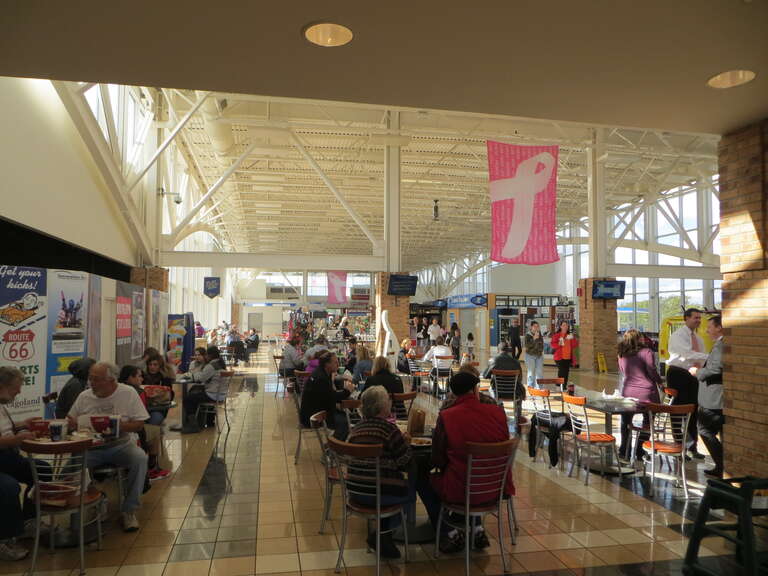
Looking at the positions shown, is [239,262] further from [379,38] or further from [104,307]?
[379,38]

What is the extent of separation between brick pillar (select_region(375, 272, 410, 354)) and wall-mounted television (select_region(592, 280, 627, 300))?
5223 mm

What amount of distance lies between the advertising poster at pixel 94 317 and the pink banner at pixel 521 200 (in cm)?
590

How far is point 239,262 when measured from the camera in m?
13.2

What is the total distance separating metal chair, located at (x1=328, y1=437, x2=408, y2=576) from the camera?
3.14m

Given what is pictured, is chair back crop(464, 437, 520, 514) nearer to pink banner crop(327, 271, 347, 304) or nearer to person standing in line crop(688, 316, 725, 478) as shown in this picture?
person standing in line crop(688, 316, 725, 478)

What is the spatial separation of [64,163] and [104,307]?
239cm

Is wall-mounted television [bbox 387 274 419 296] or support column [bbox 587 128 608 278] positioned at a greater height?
support column [bbox 587 128 608 278]

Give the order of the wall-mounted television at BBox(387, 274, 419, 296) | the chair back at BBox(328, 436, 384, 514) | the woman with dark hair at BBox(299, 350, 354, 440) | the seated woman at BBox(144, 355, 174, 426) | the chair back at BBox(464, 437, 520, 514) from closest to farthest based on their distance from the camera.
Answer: the chair back at BBox(328, 436, 384, 514)
the chair back at BBox(464, 437, 520, 514)
the woman with dark hair at BBox(299, 350, 354, 440)
the seated woman at BBox(144, 355, 174, 426)
the wall-mounted television at BBox(387, 274, 419, 296)

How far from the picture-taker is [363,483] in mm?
3406

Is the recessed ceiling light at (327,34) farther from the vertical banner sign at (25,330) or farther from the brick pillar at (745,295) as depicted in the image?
the vertical banner sign at (25,330)

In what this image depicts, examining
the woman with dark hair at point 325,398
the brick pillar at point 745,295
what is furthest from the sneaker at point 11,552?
the brick pillar at point 745,295

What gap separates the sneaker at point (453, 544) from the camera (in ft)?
11.9

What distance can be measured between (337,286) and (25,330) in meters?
16.6

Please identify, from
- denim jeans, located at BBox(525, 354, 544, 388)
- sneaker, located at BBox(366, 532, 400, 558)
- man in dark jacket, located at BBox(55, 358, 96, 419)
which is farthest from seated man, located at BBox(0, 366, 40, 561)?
denim jeans, located at BBox(525, 354, 544, 388)
